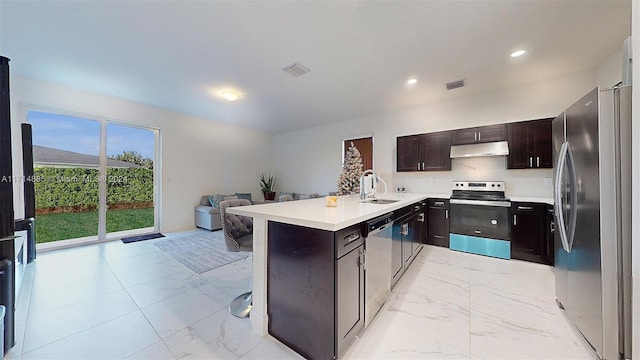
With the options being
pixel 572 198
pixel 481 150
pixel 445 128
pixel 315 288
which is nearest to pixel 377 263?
pixel 315 288

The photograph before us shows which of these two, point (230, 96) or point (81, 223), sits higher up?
point (230, 96)

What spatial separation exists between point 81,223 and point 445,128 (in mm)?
6921

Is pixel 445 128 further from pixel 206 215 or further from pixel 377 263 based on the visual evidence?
pixel 206 215

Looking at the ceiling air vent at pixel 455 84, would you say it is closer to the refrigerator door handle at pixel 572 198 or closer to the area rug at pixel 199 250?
the refrigerator door handle at pixel 572 198

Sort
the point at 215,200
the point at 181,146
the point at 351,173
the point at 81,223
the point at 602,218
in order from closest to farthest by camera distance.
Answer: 1. the point at 602,218
2. the point at 351,173
3. the point at 81,223
4. the point at 181,146
5. the point at 215,200

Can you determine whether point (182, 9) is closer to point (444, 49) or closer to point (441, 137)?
point (444, 49)

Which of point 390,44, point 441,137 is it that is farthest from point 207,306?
point 441,137

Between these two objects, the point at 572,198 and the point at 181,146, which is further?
the point at 181,146

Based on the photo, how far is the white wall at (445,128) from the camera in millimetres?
3357

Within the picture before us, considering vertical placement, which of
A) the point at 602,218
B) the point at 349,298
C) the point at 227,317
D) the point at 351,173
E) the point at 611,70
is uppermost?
the point at 611,70

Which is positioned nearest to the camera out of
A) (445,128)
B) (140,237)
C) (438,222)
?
(438,222)

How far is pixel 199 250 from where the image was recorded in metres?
3.56

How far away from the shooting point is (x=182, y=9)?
1.97m

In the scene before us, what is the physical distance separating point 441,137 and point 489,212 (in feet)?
4.88
